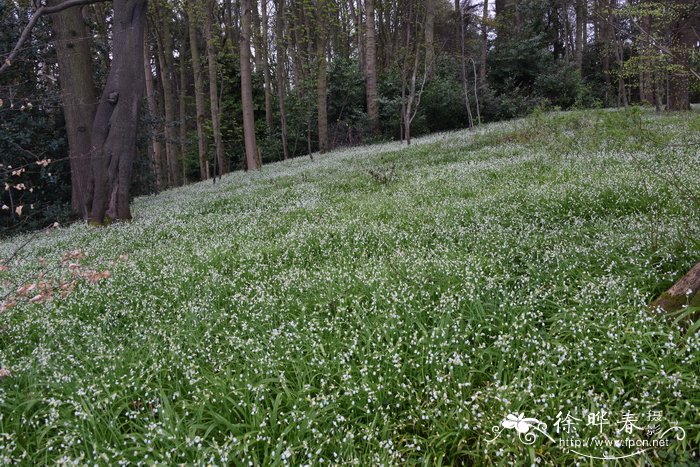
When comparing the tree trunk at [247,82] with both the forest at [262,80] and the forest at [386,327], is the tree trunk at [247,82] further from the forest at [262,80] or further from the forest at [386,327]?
the forest at [386,327]

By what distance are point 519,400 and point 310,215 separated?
690 centimetres

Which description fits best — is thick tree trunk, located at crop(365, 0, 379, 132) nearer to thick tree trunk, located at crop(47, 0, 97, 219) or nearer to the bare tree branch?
thick tree trunk, located at crop(47, 0, 97, 219)

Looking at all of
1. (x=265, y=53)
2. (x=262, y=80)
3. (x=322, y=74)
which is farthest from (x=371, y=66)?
(x=262, y=80)

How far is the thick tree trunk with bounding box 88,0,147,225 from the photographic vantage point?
40.7 feet

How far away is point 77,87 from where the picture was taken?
1376cm

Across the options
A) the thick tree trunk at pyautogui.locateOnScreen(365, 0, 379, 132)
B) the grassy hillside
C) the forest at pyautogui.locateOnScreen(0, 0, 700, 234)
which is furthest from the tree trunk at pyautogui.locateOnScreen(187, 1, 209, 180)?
the grassy hillside

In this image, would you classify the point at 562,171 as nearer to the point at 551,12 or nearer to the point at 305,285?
the point at 305,285

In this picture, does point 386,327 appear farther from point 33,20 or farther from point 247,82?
point 247,82

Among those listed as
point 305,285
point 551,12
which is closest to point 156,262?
point 305,285

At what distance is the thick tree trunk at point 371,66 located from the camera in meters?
26.2

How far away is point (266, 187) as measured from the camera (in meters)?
15.2

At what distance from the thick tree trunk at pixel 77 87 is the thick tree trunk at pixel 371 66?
17.2m

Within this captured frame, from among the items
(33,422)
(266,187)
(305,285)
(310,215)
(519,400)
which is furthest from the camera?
(266,187)

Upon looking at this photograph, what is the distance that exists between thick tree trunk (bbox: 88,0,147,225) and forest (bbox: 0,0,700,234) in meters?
0.04
